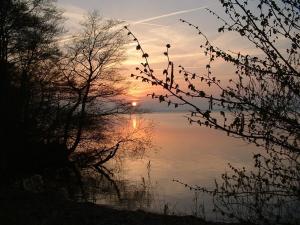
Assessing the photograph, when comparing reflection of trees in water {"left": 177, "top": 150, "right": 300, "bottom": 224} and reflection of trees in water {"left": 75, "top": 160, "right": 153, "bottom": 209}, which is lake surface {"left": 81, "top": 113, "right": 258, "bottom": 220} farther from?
reflection of trees in water {"left": 177, "top": 150, "right": 300, "bottom": 224}

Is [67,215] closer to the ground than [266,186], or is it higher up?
closer to the ground

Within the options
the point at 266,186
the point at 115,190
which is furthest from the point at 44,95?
the point at 266,186

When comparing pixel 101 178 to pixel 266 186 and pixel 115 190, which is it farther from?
pixel 266 186

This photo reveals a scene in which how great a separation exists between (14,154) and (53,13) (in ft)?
30.7

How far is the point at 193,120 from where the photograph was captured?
5562mm

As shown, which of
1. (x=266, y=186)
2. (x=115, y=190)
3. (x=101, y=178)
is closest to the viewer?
(x=266, y=186)

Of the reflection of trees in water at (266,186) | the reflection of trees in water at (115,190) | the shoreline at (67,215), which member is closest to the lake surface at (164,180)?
the reflection of trees in water at (115,190)

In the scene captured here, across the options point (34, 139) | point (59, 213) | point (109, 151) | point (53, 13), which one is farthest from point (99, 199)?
point (53, 13)

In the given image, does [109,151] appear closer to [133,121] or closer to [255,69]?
[133,121]

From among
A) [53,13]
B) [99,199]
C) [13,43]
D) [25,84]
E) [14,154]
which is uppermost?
[53,13]

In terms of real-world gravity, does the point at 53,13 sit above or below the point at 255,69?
above

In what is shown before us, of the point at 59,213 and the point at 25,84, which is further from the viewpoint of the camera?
the point at 25,84

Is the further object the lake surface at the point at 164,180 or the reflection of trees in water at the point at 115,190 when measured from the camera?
the reflection of trees in water at the point at 115,190

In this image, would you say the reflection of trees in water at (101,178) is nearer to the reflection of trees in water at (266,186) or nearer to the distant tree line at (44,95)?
the distant tree line at (44,95)
